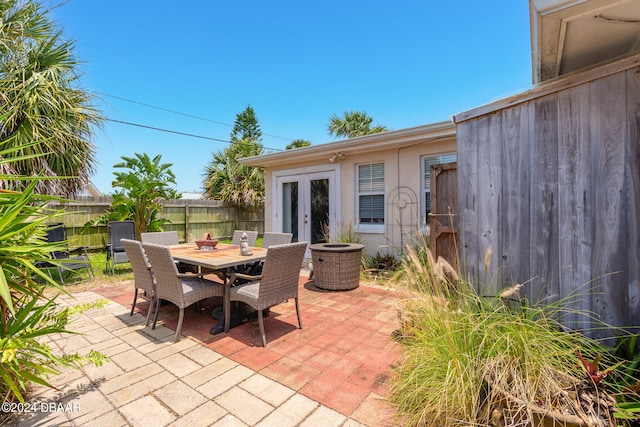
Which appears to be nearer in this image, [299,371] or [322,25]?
[299,371]

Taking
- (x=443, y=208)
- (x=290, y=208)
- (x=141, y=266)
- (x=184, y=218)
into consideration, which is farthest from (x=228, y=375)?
(x=184, y=218)

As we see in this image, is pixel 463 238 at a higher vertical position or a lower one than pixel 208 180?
lower

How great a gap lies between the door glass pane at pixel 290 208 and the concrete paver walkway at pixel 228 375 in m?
4.03

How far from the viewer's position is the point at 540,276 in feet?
6.40

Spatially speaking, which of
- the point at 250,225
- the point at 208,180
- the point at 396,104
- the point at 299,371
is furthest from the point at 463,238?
the point at 396,104

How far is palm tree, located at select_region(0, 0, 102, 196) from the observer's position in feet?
15.7

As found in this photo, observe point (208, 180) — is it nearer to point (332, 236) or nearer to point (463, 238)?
point (332, 236)

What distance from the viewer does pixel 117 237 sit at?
618cm

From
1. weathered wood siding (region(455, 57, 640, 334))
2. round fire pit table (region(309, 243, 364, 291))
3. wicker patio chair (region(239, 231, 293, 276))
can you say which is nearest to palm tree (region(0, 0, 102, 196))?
wicker patio chair (region(239, 231, 293, 276))

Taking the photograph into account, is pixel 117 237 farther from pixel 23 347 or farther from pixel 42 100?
pixel 23 347

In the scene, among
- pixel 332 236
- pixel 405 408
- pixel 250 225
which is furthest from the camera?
pixel 250 225

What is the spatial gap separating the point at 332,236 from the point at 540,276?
4.74 meters

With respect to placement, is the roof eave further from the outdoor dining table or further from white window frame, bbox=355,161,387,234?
the outdoor dining table

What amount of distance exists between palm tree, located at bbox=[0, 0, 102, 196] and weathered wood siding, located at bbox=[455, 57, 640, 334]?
5946 mm
